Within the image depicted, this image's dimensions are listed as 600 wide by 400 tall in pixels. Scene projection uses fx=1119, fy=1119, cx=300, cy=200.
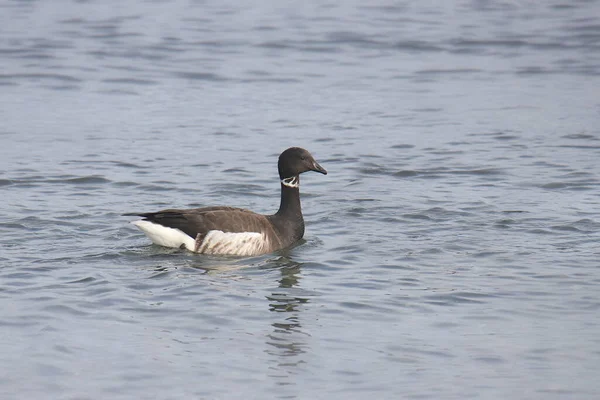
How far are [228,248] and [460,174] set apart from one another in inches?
201

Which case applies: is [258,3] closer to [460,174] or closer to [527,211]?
[460,174]

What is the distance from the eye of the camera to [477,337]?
30.2 feet

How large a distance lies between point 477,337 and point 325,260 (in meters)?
2.92

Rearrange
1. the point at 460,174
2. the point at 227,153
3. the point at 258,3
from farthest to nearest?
the point at 258,3
the point at 227,153
the point at 460,174

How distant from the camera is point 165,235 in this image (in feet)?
39.7

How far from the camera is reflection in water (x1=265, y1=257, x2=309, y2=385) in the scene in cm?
847

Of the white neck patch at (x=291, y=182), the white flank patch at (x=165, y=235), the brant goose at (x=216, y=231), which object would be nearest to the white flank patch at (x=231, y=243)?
the brant goose at (x=216, y=231)

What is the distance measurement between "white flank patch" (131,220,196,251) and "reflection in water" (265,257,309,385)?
4.31 ft

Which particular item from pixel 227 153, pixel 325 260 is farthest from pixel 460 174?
pixel 325 260

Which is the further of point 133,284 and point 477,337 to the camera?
point 133,284

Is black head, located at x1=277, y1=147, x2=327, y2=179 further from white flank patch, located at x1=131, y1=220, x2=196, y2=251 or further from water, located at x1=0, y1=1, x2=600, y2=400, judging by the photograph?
white flank patch, located at x1=131, y1=220, x2=196, y2=251

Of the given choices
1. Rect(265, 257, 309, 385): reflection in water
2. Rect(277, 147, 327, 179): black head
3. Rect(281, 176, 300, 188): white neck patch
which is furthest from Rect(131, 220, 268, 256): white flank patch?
Rect(277, 147, 327, 179): black head

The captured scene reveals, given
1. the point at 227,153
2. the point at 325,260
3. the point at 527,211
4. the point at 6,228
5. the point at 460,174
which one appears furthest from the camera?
A: the point at 227,153

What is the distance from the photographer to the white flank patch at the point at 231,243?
1214cm
